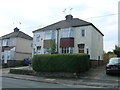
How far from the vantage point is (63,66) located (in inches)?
576

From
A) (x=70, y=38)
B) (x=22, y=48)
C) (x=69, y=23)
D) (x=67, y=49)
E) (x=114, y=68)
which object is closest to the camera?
(x=114, y=68)

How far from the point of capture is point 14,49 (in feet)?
101

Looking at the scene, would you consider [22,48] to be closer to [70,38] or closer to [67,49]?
[67,49]

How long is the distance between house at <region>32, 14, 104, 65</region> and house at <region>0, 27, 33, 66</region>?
19.7 feet

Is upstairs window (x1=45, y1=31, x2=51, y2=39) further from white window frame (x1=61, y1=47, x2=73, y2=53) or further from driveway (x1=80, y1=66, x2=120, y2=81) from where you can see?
driveway (x1=80, y1=66, x2=120, y2=81)

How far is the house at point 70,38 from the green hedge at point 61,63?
7.04 metres

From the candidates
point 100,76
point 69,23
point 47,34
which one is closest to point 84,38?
point 69,23

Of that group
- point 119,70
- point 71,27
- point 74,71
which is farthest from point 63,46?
point 119,70

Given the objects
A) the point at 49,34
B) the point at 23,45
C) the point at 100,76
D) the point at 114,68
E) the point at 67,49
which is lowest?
the point at 100,76

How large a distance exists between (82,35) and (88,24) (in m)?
1.97

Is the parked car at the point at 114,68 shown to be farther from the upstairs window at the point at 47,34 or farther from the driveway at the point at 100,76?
the upstairs window at the point at 47,34

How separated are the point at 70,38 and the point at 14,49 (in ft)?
47.3

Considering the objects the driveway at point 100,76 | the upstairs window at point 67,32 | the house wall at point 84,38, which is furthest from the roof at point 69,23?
the driveway at point 100,76

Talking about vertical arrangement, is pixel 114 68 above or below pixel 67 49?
below
